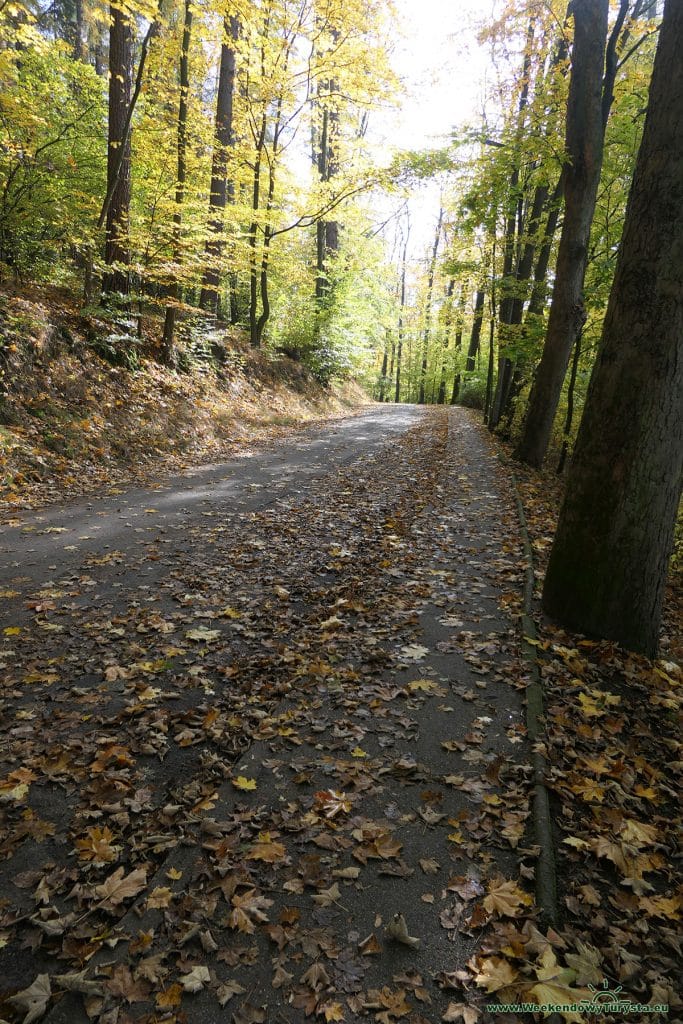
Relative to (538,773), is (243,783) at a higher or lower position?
lower

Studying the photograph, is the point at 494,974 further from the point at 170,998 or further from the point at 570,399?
the point at 570,399

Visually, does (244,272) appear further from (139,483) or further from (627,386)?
(627,386)

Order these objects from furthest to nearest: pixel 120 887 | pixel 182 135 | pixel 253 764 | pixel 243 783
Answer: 1. pixel 182 135
2. pixel 253 764
3. pixel 243 783
4. pixel 120 887

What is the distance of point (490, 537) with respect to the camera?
25.3 ft

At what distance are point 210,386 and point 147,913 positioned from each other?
45.8ft

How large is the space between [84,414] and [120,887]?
9184 millimetres

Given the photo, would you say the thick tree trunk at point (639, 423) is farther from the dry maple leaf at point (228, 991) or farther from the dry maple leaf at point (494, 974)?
the dry maple leaf at point (228, 991)

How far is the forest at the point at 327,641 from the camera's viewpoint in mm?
2424

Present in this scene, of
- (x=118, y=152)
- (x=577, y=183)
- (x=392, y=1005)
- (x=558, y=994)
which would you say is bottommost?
(x=392, y=1005)

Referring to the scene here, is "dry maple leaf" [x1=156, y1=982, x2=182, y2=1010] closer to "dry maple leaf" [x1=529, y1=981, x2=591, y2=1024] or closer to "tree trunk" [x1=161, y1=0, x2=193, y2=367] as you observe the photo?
"dry maple leaf" [x1=529, y1=981, x2=591, y2=1024]

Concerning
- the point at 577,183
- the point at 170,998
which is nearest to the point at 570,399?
the point at 577,183

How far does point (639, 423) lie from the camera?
4.30 meters

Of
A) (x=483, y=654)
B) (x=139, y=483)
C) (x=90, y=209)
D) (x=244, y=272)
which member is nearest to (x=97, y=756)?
(x=483, y=654)

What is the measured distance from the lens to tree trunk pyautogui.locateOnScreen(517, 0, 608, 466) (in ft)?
29.9
